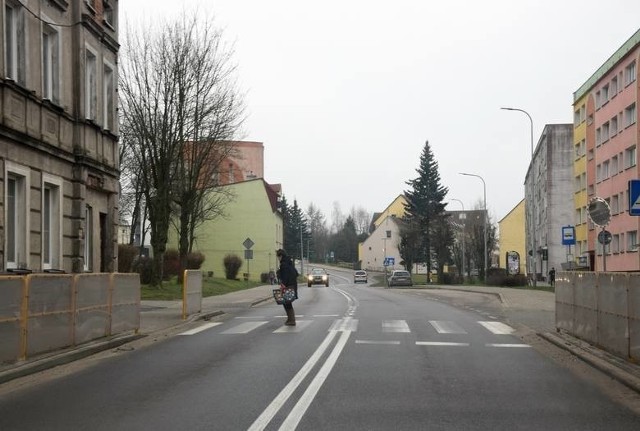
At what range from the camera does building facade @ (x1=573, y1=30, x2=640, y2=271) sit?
5006 centimetres

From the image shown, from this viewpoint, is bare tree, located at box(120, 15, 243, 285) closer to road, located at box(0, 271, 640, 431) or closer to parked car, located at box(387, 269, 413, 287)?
road, located at box(0, 271, 640, 431)

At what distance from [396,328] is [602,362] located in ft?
22.2

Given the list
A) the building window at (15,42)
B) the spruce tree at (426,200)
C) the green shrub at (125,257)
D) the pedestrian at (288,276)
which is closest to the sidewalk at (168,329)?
the pedestrian at (288,276)

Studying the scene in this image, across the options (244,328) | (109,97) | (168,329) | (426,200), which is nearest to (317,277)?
(426,200)

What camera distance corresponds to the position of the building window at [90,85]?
2069cm

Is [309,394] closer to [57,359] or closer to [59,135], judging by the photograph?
[57,359]

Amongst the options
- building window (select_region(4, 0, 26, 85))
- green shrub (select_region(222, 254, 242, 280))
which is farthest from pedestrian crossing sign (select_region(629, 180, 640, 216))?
green shrub (select_region(222, 254, 242, 280))

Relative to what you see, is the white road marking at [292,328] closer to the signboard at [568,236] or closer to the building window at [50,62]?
the building window at [50,62]

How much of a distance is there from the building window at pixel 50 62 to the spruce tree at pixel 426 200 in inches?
2574

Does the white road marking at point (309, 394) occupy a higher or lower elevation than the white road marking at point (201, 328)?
higher

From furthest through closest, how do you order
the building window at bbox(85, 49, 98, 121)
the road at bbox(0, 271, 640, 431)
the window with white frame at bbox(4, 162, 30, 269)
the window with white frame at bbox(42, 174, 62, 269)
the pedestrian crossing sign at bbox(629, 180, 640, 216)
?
the building window at bbox(85, 49, 98, 121) → the window with white frame at bbox(42, 174, 62, 269) → the window with white frame at bbox(4, 162, 30, 269) → the pedestrian crossing sign at bbox(629, 180, 640, 216) → the road at bbox(0, 271, 640, 431)

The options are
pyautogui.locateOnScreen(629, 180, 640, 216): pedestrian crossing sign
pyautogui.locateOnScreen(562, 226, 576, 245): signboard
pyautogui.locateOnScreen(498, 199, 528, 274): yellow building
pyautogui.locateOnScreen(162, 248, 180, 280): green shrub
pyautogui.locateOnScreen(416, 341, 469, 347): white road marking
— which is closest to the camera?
pyautogui.locateOnScreen(629, 180, 640, 216): pedestrian crossing sign

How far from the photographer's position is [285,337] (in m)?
15.1

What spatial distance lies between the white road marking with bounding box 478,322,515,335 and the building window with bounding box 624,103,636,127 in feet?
117
